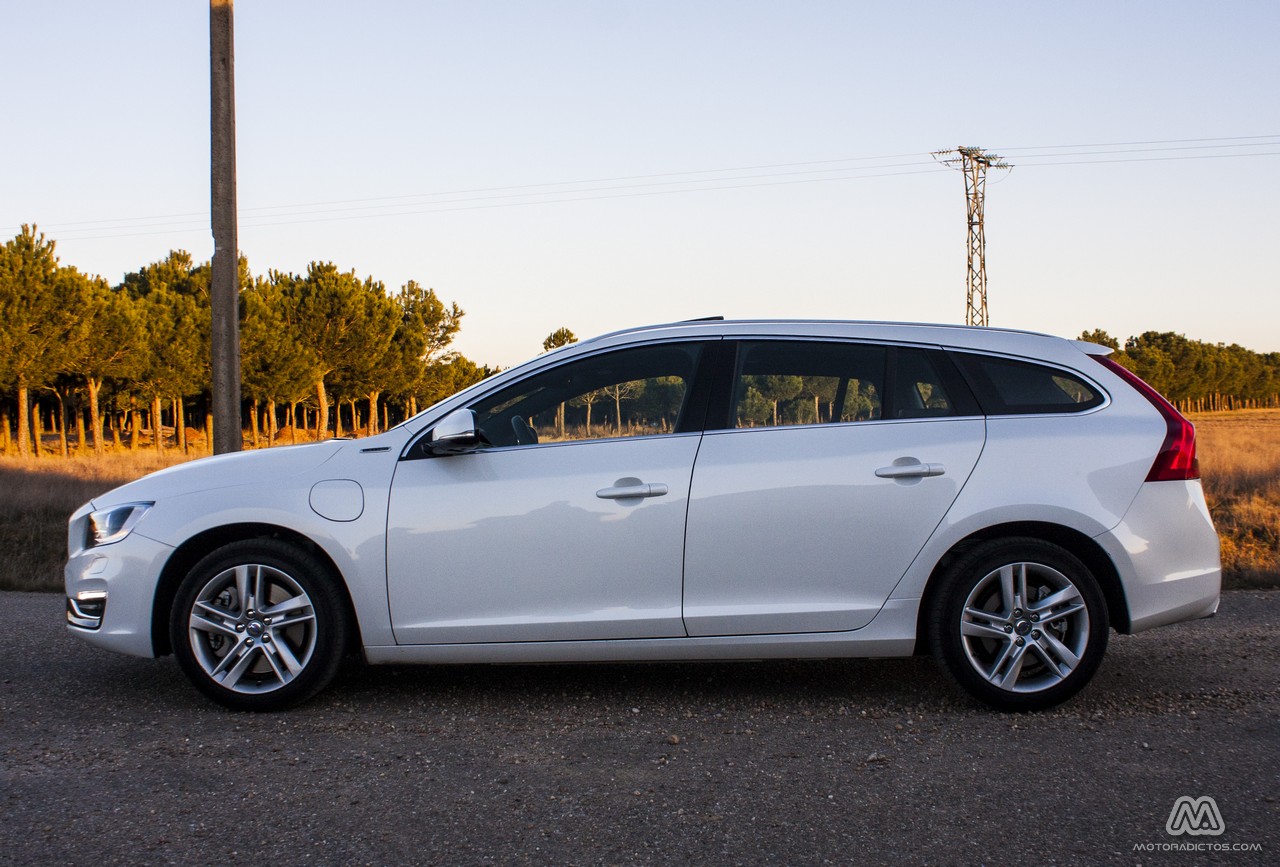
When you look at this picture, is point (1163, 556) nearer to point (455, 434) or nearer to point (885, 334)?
point (885, 334)

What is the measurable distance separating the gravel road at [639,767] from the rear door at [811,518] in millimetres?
497

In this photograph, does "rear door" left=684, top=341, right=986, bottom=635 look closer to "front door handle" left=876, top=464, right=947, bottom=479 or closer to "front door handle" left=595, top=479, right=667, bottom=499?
"front door handle" left=876, top=464, right=947, bottom=479

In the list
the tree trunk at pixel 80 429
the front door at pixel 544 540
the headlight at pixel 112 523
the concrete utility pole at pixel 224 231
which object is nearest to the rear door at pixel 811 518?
the front door at pixel 544 540

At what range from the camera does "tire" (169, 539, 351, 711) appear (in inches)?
Result: 185

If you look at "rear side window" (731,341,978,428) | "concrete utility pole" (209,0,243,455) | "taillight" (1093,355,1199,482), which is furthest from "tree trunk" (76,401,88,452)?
"taillight" (1093,355,1199,482)

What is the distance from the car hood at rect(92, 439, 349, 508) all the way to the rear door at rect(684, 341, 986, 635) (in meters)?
1.73

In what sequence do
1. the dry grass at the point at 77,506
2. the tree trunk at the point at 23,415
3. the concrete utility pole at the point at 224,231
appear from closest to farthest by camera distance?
1. the concrete utility pole at the point at 224,231
2. the dry grass at the point at 77,506
3. the tree trunk at the point at 23,415

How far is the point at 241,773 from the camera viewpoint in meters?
3.97

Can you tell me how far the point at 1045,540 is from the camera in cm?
470

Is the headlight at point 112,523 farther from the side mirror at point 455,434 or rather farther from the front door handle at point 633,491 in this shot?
the front door handle at point 633,491

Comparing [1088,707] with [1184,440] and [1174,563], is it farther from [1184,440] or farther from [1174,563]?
[1184,440]

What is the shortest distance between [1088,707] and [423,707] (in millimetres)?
2944

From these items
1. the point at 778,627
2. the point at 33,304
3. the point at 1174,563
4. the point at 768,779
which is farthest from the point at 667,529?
the point at 33,304

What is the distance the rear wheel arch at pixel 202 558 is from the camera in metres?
4.77
